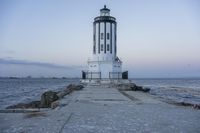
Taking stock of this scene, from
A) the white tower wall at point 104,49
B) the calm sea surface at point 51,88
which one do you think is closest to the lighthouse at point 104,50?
the white tower wall at point 104,49

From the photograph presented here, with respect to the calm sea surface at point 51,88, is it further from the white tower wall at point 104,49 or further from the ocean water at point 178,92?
the white tower wall at point 104,49

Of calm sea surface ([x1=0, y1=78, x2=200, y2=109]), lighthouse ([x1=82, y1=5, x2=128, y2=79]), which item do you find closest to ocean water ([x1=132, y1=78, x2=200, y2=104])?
calm sea surface ([x1=0, y1=78, x2=200, y2=109])

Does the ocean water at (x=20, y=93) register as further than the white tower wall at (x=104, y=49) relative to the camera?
No

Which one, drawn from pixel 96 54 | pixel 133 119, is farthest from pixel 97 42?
pixel 133 119

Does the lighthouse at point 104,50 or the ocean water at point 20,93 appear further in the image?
the lighthouse at point 104,50

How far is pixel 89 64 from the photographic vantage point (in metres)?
35.0

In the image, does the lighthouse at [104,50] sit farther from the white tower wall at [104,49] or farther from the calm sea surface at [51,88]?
the calm sea surface at [51,88]

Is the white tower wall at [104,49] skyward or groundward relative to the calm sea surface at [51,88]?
skyward

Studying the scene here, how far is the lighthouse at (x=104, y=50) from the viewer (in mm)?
34125

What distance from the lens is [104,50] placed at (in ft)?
113

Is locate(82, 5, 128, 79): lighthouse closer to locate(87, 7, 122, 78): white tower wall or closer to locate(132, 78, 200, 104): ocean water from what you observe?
locate(87, 7, 122, 78): white tower wall

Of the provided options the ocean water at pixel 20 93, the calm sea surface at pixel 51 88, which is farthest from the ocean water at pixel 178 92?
the ocean water at pixel 20 93

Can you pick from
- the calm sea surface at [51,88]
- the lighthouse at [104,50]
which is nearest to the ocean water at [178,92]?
the calm sea surface at [51,88]

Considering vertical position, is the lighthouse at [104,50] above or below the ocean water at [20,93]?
above
